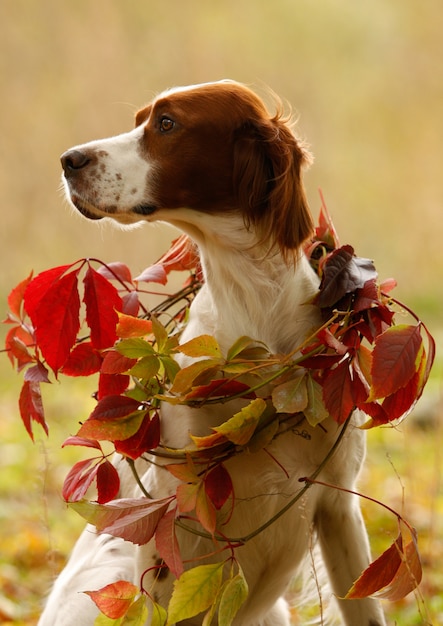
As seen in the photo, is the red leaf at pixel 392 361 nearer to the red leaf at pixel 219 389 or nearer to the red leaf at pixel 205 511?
the red leaf at pixel 219 389

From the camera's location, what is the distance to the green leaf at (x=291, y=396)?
1836mm

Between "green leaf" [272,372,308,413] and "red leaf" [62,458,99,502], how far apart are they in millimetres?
470

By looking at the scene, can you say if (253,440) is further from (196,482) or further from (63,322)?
(63,322)

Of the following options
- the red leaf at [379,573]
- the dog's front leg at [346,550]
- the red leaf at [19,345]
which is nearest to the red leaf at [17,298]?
the red leaf at [19,345]

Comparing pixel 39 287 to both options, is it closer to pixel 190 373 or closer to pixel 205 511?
pixel 190 373

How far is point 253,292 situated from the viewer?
82.5 inches

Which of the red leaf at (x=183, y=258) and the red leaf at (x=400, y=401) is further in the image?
the red leaf at (x=183, y=258)

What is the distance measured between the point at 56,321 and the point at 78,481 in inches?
15.0

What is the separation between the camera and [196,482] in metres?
1.87

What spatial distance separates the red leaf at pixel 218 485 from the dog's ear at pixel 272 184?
1.74 feet

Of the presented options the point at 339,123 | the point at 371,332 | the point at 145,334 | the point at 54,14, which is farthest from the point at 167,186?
the point at 339,123

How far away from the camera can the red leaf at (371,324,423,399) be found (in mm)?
1680

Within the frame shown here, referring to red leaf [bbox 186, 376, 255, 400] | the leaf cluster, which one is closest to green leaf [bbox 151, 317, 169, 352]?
the leaf cluster

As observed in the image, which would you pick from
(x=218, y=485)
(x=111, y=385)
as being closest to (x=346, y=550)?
(x=218, y=485)
